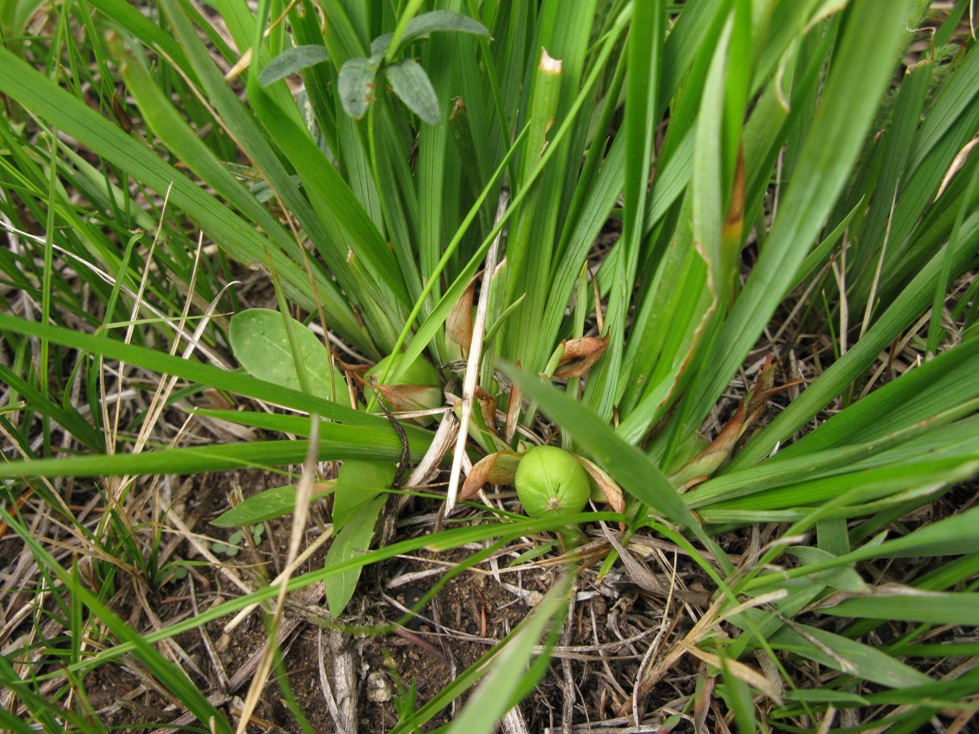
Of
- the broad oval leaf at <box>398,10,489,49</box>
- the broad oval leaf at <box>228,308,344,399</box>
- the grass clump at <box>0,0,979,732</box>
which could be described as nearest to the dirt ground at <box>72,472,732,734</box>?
the grass clump at <box>0,0,979,732</box>

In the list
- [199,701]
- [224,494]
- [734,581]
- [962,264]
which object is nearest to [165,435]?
[224,494]

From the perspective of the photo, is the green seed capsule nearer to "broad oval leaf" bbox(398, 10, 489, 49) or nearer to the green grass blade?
the green grass blade

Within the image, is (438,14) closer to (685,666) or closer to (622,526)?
(622,526)

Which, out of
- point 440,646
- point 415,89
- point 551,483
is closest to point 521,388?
point 551,483

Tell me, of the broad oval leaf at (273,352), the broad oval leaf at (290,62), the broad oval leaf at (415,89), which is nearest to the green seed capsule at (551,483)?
the broad oval leaf at (273,352)

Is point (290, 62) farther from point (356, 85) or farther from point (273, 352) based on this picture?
point (273, 352)

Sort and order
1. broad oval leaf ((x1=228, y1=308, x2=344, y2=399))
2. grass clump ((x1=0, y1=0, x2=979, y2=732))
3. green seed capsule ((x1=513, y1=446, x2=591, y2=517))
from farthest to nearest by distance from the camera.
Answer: broad oval leaf ((x1=228, y1=308, x2=344, y2=399)) < green seed capsule ((x1=513, y1=446, x2=591, y2=517)) < grass clump ((x1=0, y1=0, x2=979, y2=732))

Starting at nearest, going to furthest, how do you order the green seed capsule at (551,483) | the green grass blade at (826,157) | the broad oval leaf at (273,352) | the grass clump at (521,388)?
Answer: the green grass blade at (826,157) → the grass clump at (521,388) → the green seed capsule at (551,483) → the broad oval leaf at (273,352)

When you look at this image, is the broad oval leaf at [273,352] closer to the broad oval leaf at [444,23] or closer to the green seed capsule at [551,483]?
the green seed capsule at [551,483]
